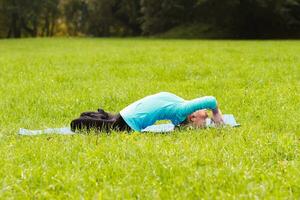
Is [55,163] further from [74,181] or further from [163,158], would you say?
[163,158]

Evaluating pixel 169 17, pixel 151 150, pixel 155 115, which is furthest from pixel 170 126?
pixel 169 17

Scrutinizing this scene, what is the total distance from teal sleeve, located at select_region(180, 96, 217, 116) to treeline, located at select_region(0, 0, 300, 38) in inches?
1295

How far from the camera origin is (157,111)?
691 centimetres

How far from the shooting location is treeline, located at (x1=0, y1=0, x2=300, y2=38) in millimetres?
40500

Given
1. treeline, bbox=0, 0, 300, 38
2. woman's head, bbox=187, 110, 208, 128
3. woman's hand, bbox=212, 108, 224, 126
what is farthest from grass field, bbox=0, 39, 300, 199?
treeline, bbox=0, 0, 300, 38

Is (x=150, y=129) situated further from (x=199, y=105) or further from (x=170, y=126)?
(x=199, y=105)

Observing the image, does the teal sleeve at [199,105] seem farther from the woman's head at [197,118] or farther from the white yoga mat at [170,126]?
the white yoga mat at [170,126]

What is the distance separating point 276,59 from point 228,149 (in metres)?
11.7

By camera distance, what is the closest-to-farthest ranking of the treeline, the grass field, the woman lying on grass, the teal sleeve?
the grass field, the teal sleeve, the woman lying on grass, the treeline

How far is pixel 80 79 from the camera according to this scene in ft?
41.1

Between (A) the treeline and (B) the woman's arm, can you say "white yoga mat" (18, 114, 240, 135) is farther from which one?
(A) the treeline

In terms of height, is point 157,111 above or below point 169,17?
above

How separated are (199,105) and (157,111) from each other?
2.09ft

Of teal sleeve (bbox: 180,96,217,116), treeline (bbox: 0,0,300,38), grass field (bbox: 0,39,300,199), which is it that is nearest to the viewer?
grass field (bbox: 0,39,300,199)
